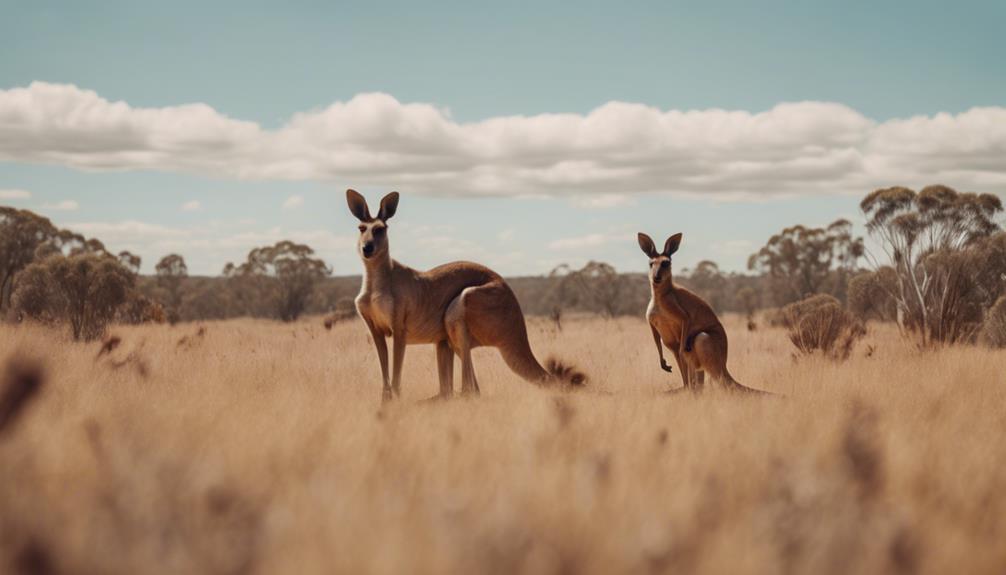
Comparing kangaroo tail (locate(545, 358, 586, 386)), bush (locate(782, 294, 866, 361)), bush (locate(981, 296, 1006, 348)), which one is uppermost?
kangaroo tail (locate(545, 358, 586, 386))

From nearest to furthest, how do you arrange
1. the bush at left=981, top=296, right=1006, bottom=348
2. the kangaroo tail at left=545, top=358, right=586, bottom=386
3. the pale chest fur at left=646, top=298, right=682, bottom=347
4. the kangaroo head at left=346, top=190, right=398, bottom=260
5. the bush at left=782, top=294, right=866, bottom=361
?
the kangaroo head at left=346, top=190, right=398, bottom=260 < the kangaroo tail at left=545, top=358, right=586, bottom=386 < the pale chest fur at left=646, top=298, right=682, bottom=347 < the bush at left=782, top=294, right=866, bottom=361 < the bush at left=981, top=296, right=1006, bottom=348

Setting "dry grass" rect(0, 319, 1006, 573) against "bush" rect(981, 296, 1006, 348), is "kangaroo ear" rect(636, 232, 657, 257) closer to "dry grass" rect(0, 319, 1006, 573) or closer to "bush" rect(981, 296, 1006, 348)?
"dry grass" rect(0, 319, 1006, 573)

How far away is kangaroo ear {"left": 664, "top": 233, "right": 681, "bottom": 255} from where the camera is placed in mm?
8367

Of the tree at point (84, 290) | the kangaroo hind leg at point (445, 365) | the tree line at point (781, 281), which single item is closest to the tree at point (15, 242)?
the tree line at point (781, 281)

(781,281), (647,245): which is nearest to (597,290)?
(781,281)

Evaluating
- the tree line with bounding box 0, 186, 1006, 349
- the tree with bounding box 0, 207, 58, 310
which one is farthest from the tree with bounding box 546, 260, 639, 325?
the tree with bounding box 0, 207, 58, 310

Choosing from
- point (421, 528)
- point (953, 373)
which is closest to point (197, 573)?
point (421, 528)

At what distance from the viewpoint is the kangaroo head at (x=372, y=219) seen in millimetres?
7125

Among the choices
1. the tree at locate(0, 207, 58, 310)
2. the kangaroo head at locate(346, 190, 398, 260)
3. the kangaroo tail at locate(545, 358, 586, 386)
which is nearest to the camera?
the kangaroo head at locate(346, 190, 398, 260)

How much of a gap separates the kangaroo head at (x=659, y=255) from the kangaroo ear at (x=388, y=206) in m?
2.58

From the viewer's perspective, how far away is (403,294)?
7332mm

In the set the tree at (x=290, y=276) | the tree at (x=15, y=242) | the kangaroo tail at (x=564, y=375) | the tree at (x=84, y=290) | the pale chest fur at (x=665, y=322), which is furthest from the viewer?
the tree at (x=290, y=276)

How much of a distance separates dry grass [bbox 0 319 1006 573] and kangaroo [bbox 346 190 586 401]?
1.66ft

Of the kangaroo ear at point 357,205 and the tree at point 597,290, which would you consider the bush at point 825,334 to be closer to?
the kangaroo ear at point 357,205
